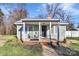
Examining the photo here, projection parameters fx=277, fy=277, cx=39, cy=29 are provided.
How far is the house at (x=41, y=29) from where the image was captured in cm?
1186

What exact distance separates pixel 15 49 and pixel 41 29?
58.7 inches

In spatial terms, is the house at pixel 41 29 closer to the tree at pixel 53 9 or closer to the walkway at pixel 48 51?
the tree at pixel 53 9

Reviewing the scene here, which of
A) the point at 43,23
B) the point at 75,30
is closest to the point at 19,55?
the point at 43,23

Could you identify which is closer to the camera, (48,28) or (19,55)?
(19,55)

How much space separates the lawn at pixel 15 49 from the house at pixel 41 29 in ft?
1.22

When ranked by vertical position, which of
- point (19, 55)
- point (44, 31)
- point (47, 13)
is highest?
point (47, 13)

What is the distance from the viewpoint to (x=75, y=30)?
11.8 metres

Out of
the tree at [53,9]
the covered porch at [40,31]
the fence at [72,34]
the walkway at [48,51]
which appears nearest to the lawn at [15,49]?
the walkway at [48,51]

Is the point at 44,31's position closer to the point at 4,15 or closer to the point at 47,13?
the point at 47,13

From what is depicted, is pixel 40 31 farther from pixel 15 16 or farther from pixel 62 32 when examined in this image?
pixel 15 16

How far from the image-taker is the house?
38.9 ft

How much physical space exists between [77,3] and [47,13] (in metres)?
1.31

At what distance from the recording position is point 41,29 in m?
12.1

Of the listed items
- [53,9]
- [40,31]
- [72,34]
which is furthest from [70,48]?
[53,9]
